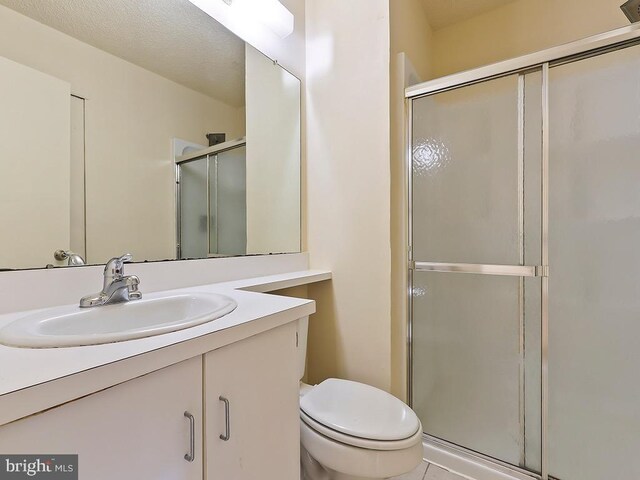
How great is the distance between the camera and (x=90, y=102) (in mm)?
924

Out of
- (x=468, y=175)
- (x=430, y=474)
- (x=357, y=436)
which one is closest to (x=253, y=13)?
(x=468, y=175)

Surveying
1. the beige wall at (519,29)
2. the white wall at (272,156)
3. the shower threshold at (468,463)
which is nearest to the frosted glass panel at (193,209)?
the white wall at (272,156)

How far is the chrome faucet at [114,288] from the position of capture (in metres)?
0.77

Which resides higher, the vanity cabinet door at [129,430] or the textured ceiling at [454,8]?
the textured ceiling at [454,8]

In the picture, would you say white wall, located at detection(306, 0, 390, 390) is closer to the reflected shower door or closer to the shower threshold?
the reflected shower door

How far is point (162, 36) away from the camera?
112cm

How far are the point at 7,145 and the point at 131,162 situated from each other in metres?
0.29

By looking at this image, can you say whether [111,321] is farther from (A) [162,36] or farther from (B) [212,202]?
(A) [162,36]

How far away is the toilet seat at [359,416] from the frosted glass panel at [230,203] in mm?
681

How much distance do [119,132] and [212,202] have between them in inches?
15.7

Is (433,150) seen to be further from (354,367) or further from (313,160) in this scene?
(354,367)

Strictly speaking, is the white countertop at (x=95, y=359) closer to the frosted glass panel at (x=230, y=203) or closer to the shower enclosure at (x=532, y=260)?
the frosted glass panel at (x=230, y=203)

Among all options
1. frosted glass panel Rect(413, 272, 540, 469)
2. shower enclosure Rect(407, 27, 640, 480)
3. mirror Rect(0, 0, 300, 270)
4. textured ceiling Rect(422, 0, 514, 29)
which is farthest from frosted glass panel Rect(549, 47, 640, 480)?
mirror Rect(0, 0, 300, 270)

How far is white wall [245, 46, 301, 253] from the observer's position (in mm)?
1433
